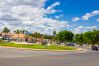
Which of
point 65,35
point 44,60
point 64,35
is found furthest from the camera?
point 64,35

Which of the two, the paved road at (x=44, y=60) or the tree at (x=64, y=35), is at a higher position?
the tree at (x=64, y=35)

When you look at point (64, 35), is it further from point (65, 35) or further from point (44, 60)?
point (44, 60)

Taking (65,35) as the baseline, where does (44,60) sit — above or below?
below

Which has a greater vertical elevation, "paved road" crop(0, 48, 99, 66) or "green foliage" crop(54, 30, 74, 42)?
"green foliage" crop(54, 30, 74, 42)

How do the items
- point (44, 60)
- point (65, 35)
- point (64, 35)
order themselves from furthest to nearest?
point (64, 35) < point (65, 35) < point (44, 60)

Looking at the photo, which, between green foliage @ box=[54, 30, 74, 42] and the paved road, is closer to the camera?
the paved road

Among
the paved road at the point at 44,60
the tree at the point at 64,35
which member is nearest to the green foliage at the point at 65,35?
the tree at the point at 64,35

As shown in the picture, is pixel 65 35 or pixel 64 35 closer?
pixel 65 35

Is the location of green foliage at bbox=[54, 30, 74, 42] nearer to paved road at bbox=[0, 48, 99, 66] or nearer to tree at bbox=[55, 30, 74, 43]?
tree at bbox=[55, 30, 74, 43]

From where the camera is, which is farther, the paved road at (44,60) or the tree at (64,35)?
the tree at (64,35)

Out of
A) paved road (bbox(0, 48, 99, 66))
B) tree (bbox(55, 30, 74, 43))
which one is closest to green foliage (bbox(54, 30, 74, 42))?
tree (bbox(55, 30, 74, 43))

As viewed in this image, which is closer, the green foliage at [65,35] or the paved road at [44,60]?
the paved road at [44,60]

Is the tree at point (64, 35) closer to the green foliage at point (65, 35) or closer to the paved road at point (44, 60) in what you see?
the green foliage at point (65, 35)

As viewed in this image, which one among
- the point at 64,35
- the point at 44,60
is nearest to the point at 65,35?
the point at 64,35
